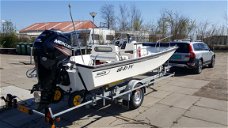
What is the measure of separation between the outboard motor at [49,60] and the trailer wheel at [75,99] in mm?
374

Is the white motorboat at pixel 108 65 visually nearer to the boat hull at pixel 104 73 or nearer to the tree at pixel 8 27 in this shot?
the boat hull at pixel 104 73

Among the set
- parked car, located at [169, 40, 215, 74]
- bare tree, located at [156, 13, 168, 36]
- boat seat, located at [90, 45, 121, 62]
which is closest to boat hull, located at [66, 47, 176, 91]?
boat seat, located at [90, 45, 121, 62]

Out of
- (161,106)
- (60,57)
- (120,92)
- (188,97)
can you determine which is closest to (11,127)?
(60,57)

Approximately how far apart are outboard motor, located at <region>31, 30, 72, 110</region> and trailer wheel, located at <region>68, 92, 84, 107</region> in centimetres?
37

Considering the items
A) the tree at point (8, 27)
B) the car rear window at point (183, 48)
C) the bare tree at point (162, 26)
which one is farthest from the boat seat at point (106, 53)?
the tree at point (8, 27)

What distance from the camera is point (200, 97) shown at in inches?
270

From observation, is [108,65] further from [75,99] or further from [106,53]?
[106,53]

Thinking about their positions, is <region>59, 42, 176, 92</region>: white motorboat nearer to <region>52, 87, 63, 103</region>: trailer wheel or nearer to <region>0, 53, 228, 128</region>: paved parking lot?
<region>52, 87, 63, 103</region>: trailer wheel

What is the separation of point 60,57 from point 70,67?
336 millimetres

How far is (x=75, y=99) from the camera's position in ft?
14.7

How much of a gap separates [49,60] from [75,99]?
908mm

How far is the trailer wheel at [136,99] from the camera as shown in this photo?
18.7 feet

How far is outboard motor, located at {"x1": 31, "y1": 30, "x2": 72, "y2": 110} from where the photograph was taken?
14.1 feet

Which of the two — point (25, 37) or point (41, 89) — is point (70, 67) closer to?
A: point (41, 89)
